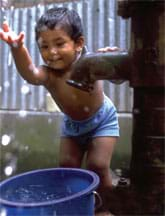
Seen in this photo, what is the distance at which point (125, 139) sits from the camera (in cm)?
436

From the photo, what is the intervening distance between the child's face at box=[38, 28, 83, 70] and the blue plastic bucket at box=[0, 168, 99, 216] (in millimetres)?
854

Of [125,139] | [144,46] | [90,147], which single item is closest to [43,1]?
[125,139]

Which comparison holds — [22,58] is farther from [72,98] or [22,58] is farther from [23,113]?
[23,113]

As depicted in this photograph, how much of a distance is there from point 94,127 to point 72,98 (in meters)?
0.25

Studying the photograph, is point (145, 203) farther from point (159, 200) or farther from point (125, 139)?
point (125, 139)

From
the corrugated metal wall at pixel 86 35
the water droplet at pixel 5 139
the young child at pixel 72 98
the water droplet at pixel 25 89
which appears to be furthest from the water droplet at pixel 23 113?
the young child at pixel 72 98

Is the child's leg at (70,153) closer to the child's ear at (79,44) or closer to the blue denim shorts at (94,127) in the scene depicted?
the blue denim shorts at (94,127)

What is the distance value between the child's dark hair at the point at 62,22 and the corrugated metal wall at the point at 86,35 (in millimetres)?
1504

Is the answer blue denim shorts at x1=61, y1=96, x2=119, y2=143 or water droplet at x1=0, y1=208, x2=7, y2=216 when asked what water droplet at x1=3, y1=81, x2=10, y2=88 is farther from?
water droplet at x1=0, y1=208, x2=7, y2=216

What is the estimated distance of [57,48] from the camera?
2.66 m

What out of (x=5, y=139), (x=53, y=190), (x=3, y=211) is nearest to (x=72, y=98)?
(x=53, y=190)

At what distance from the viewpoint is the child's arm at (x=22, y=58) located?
2107 millimetres

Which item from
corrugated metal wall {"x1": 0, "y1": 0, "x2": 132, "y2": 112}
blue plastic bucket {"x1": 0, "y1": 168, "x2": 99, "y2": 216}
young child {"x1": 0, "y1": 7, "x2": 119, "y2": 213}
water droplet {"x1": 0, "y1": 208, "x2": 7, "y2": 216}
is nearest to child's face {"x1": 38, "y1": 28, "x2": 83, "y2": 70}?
young child {"x1": 0, "y1": 7, "x2": 119, "y2": 213}

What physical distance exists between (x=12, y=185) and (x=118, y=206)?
62cm
